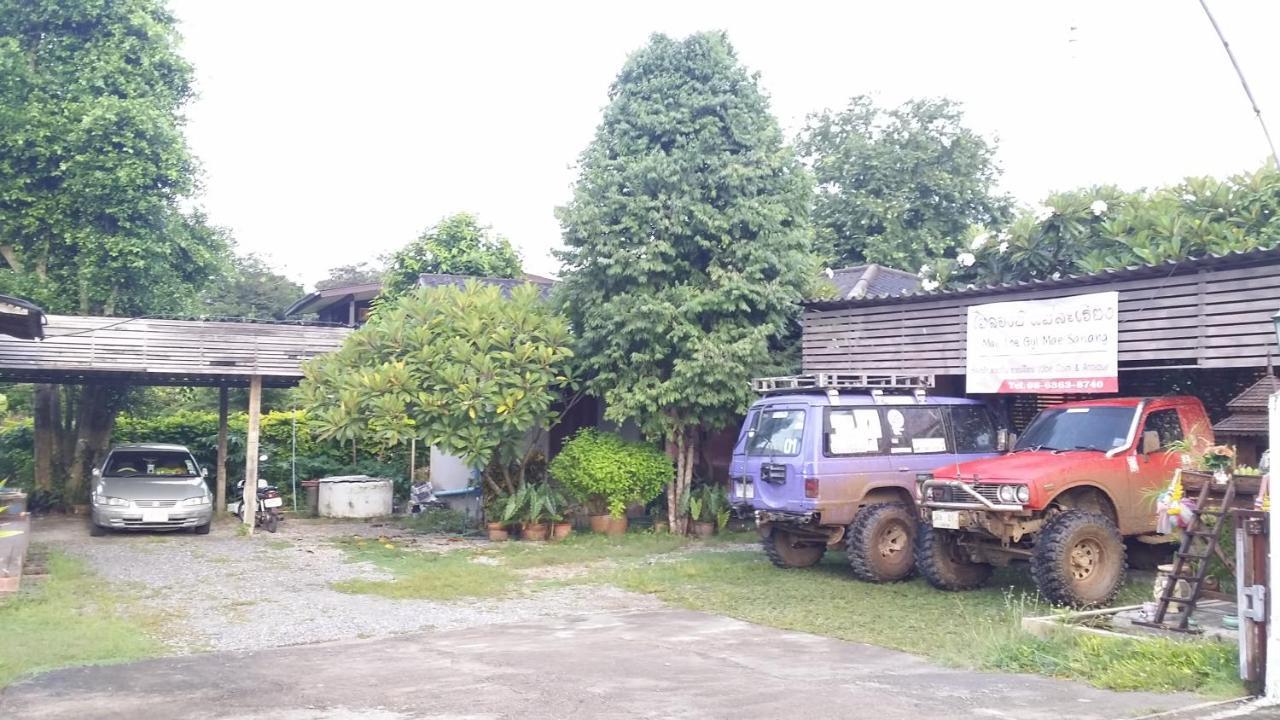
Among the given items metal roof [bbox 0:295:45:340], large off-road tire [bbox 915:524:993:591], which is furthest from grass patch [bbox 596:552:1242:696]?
metal roof [bbox 0:295:45:340]

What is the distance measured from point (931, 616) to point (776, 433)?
319cm

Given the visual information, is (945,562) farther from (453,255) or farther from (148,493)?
(453,255)

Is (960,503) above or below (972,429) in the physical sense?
below

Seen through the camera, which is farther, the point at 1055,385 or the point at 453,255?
the point at 453,255

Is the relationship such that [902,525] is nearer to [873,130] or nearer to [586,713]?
[586,713]

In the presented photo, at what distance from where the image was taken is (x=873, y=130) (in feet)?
120

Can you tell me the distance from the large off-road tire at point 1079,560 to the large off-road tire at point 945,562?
1282 millimetres

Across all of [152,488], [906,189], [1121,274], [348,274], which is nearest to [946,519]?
[1121,274]


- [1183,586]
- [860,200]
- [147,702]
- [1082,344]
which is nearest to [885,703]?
[1183,586]

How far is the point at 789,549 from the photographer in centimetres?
1348

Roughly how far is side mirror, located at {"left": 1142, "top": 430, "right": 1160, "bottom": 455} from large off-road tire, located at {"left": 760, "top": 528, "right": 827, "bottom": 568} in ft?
12.5

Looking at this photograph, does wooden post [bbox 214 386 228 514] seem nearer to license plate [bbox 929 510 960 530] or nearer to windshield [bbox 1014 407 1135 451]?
license plate [bbox 929 510 960 530]

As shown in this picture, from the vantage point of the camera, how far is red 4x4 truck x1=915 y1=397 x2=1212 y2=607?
33.9 ft

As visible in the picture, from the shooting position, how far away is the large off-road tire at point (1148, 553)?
38.7 feet
